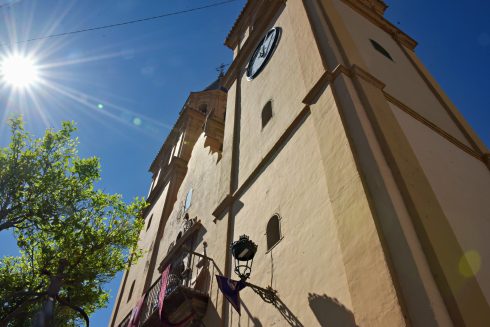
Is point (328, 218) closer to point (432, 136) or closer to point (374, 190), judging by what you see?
point (374, 190)

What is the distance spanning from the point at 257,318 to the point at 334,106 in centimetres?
393

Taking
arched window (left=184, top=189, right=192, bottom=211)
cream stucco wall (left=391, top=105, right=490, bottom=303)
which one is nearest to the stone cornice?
cream stucco wall (left=391, top=105, right=490, bottom=303)

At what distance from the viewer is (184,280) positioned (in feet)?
36.8

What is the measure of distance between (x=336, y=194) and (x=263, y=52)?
343 inches

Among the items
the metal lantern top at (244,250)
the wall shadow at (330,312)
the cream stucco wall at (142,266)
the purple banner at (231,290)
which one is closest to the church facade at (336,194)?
the wall shadow at (330,312)

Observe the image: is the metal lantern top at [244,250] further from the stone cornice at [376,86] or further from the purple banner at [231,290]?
the stone cornice at [376,86]

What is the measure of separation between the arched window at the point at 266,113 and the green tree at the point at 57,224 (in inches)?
260

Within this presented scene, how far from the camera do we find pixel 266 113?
11.0 metres

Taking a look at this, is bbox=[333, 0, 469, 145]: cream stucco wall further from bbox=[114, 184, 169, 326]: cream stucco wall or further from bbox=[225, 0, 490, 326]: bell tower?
bbox=[114, 184, 169, 326]: cream stucco wall

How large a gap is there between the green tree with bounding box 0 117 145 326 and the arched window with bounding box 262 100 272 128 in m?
6.61

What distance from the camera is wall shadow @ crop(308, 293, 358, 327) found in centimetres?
509

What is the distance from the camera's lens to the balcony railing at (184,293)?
9117mm

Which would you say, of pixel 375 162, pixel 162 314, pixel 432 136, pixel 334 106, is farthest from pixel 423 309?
pixel 162 314

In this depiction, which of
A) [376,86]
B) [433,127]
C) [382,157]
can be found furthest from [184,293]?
[433,127]
